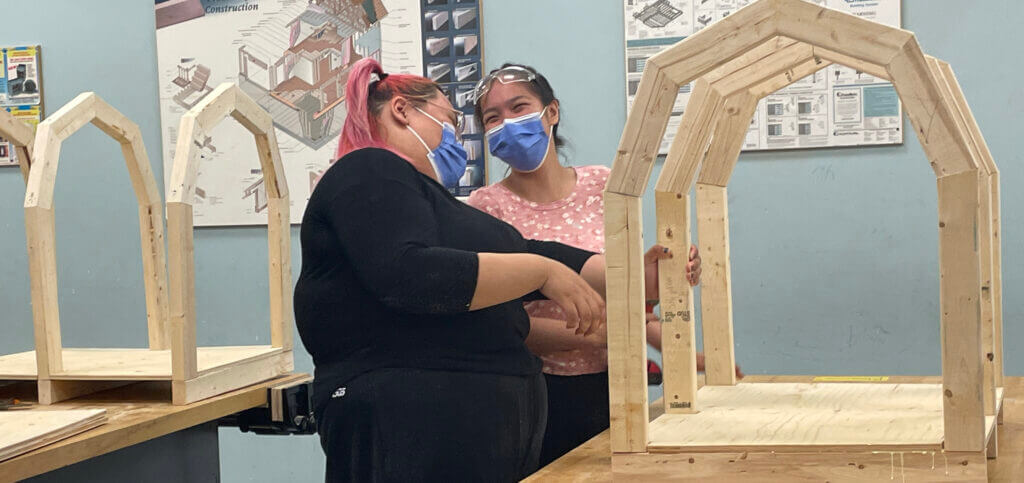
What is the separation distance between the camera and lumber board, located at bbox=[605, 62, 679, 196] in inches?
61.9

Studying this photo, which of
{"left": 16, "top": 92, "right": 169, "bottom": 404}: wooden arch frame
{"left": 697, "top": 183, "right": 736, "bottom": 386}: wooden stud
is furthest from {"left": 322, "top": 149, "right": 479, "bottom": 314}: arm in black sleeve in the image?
{"left": 16, "top": 92, "right": 169, "bottom": 404}: wooden arch frame

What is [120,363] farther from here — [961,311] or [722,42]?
[961,311]

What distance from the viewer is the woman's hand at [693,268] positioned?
1.94 meters

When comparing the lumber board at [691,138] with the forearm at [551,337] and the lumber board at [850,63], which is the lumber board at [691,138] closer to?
the lumber board at [850,63]

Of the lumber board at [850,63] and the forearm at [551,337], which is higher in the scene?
the lumber board at [850,63]

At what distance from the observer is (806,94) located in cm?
367

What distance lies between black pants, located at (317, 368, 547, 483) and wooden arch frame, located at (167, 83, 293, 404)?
715 millimetres

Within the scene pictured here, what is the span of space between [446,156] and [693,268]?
2.06 ft

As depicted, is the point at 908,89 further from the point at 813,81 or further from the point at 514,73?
the point at 813,81

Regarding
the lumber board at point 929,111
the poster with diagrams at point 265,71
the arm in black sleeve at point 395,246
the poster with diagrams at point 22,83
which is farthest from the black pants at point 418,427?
the poster with diagrams at point 22,83

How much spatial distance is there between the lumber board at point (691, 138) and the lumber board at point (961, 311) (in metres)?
Answer: 0.54

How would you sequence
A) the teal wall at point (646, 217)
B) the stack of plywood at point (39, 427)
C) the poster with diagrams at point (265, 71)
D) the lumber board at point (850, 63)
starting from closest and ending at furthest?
the lumber board at point (850, 63)
the stack of plywood at point (39, 427)
the teal wall at point (646, 217)
the poster with diagrams at point (265, 71)

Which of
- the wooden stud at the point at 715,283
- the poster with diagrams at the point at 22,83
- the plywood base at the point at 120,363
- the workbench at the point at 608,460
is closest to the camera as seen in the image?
the workbench at the point at 608,460

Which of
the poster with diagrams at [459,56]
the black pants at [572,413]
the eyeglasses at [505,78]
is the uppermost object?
the poster with diagrams at [459,56]
